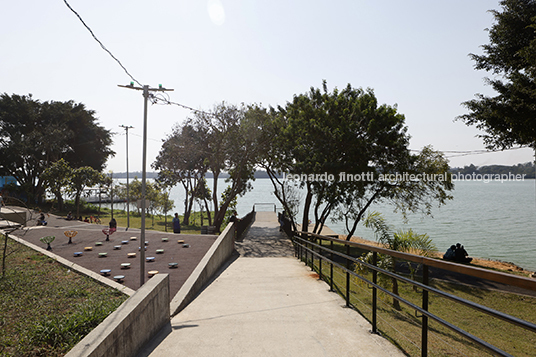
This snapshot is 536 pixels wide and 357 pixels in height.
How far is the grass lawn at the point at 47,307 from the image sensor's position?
14.1ft

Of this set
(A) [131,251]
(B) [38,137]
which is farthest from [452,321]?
(B) [38,137]

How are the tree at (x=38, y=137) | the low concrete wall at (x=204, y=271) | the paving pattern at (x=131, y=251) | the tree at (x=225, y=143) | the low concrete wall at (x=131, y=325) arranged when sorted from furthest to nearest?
the tree at (x=38, y=137)
the tree at (x=225, y=143)
the paving pattern at (x=131, y=251)
the low concrete wall at (x=204, y=271)
the low concrete wall at (x=131, y=325)

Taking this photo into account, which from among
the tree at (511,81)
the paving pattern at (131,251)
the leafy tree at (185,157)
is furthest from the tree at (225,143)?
the tree at (511,81)

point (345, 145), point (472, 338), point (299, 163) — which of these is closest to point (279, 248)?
Answer: point (299, 163)

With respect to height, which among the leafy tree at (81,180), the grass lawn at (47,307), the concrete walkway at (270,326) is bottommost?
the grass lawn at (47,307)

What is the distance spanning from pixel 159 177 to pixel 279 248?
32.0m

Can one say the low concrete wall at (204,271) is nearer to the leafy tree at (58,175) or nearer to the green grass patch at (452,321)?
the green grass patch at (452,321)

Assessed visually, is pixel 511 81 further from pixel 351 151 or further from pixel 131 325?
pixel 131 325

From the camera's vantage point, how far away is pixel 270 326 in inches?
168

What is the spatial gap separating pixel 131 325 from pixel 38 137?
46.9 m

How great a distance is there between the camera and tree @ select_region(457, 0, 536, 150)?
526 inches

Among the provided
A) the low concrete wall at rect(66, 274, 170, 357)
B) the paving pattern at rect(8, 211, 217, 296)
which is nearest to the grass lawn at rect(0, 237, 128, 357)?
the low concrete wall at rect(66, 274, 170, 357)

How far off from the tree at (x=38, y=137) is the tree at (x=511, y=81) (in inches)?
1803

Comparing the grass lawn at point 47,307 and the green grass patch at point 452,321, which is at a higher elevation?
the grass lawn at point 47,307
